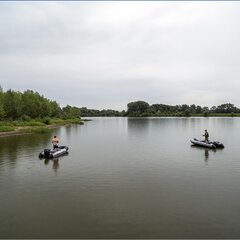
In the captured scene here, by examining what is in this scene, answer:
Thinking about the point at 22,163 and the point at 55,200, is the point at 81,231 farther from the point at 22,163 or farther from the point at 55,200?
the point at 22,163

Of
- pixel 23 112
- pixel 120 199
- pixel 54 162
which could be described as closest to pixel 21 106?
pixel 23 112

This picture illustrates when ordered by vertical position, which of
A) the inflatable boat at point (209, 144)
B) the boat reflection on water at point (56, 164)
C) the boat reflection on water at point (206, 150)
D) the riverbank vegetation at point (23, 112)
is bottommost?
the boat reflection on water at point (206, 150)

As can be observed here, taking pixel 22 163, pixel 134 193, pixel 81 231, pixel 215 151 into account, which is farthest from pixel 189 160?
pixel 81 231

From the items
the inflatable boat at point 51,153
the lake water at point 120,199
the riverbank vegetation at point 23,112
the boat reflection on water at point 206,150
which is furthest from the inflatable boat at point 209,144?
the riverbank vegetation at point 23,112

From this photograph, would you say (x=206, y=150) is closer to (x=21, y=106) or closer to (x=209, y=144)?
(x=209, y=144)

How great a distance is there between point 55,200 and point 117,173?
321 inches

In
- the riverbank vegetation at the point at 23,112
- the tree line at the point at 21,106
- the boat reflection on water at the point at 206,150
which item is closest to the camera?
the boat reflection on water at the point at 206,150

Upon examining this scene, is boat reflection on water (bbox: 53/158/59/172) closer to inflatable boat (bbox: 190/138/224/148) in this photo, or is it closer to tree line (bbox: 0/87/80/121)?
inflatable boat (bbox: 190/138/224/148)

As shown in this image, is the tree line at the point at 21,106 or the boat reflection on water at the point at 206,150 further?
the tree line at the point at 21,106

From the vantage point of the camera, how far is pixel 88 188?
19.8 m

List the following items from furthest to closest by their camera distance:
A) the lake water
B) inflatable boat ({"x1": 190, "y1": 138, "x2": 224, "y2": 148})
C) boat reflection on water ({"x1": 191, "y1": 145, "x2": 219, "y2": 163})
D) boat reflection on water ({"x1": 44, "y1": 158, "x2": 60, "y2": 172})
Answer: inflatable boat ({"x1": 190, "y1": 138, "x2": 224, "y2": 148}) < boat reflection on water ({"x1": 191, "y1": 145, "x2": 219, "y2": 163}) < boat reflection on water ({"x1": 44, "y1": 158, "x2": 60, "y2": 172}) < the lake water

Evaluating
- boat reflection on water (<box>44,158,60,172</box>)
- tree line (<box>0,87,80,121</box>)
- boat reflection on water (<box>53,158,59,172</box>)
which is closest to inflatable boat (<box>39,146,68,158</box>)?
boat reflection on water (<box>44,158,60,172</box>)

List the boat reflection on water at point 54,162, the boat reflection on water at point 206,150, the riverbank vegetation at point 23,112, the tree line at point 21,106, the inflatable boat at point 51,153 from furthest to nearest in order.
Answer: the tree line at point 21,106
the riverbank vegetation at point 23,112
the boat reflection on water at point 206,150
the inflatable boat at point 51,153
the boat reflection on water at point 54,162

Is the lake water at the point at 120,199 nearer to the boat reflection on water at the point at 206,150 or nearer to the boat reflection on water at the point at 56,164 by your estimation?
the boat reflection on water at the point at 56,164
